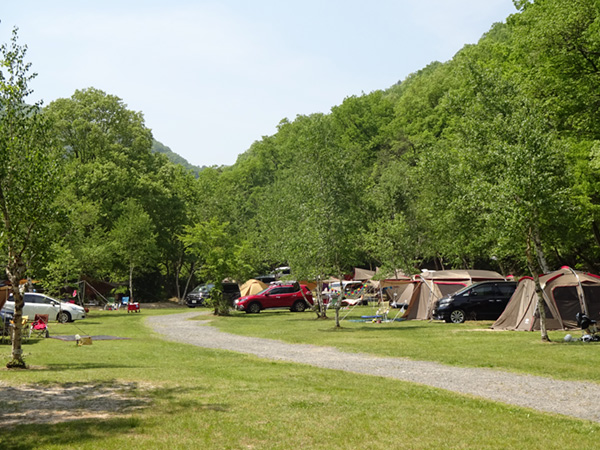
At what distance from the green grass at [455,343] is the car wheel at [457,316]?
0.52m

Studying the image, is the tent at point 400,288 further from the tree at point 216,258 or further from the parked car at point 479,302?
the tree at point 216,258

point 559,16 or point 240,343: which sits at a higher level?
point 559,16

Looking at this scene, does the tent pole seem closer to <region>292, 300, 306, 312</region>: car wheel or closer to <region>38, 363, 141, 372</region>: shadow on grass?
<region>38, 363, 141, 372</region>: shadow on grass

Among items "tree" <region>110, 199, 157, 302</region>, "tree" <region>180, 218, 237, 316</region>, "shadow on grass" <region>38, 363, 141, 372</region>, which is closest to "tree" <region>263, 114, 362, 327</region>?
"tree" <region>180, 218, 237, 316</region>

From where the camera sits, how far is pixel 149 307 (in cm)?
4866

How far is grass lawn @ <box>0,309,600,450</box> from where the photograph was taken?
22.4 ft

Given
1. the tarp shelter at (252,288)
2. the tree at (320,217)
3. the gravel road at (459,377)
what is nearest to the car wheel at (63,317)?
the tree at (320,217)

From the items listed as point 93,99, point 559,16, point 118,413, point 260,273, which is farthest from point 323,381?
point 260,273

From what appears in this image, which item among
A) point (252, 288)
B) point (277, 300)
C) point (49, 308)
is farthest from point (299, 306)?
point (49, 308)

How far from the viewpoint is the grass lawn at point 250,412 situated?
6.84m

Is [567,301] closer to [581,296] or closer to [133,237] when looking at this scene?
[581,296]

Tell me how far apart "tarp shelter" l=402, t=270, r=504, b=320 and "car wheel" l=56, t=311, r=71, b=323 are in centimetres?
1639

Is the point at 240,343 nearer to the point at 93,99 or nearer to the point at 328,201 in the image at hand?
the point at 328,201

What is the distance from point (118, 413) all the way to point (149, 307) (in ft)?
138
